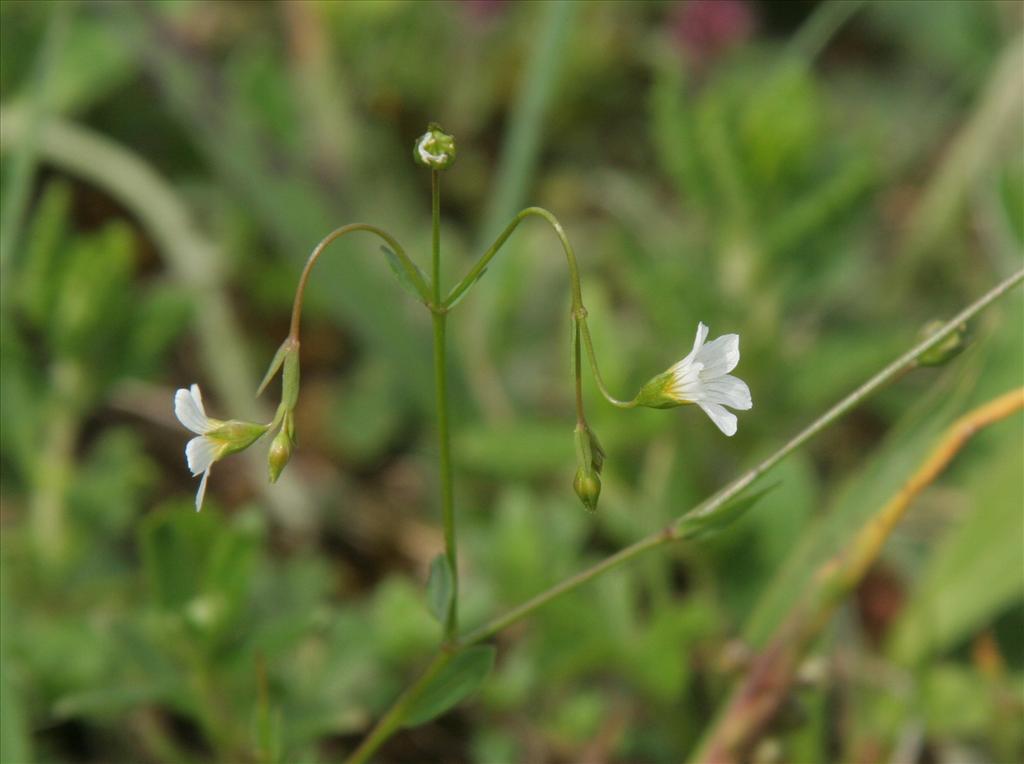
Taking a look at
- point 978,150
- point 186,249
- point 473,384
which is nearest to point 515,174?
point 473,384

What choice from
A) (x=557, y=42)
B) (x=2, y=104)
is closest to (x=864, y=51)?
(x=557, y=42)

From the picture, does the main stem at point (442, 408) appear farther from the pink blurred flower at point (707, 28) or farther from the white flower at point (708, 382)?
the pink blurred flower at point (707, 28)

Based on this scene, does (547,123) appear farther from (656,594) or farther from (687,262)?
(656,594)

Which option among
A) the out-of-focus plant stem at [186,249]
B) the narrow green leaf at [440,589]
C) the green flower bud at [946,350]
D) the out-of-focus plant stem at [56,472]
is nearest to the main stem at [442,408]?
the narrow green leaf at [440,589]

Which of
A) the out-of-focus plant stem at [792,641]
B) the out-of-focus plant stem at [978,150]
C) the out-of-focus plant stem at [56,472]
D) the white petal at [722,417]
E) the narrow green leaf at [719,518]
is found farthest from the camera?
the out-of-focus plant stem at [978,150]

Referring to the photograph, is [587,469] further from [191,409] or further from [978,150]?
[978,150]

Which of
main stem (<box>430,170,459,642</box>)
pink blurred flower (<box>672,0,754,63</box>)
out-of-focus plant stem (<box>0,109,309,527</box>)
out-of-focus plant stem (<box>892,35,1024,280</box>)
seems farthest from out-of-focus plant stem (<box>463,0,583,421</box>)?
out-of-focus plant stem (<box>892,35,1024,280</box>)
